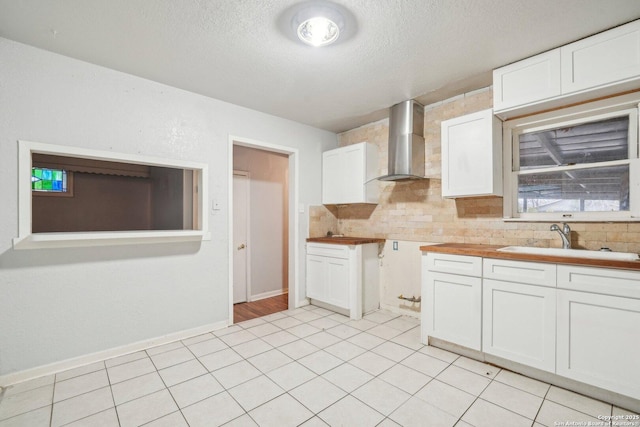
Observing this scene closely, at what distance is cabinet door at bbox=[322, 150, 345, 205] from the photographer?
3.97 m

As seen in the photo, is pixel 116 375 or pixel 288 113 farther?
Result: pixel 288 113

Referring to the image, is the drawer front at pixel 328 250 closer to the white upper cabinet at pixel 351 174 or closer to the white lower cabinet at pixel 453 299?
the white upper cabinet at pixel 351 174

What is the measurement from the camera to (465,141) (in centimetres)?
274

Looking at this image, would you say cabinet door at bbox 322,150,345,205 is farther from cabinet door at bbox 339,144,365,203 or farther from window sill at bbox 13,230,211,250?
window sill at bbox 13,230,211,250

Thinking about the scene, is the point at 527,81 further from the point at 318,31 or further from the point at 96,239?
the point at 96,239

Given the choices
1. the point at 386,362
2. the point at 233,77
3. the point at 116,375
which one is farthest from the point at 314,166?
the point at 116,375

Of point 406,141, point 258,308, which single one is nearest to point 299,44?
point 406,141

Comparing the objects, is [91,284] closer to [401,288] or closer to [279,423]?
[279,423]

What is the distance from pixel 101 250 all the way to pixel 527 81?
12.5ft

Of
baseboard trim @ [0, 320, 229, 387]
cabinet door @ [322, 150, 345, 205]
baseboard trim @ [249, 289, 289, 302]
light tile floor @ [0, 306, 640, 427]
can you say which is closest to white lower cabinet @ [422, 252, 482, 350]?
light tile floor @ [0, 306, 640, 427]

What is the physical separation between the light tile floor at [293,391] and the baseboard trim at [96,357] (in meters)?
0.06

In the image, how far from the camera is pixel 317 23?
74.6 inches

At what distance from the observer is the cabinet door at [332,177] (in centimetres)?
397

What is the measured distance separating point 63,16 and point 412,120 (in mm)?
3027
